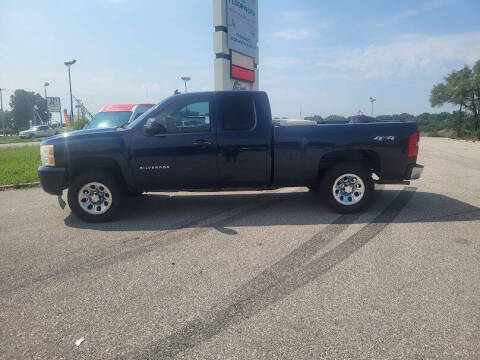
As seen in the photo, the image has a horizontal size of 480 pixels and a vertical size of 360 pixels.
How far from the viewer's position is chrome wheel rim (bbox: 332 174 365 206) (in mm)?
5699

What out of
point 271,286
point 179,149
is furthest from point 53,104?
point 271,286

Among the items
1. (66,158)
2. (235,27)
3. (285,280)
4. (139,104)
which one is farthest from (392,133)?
(235,27)

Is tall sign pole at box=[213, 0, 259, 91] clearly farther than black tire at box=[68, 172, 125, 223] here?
Yes

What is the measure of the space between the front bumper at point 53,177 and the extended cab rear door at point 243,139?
249 centimetres

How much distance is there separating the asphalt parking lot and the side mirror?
1442mm

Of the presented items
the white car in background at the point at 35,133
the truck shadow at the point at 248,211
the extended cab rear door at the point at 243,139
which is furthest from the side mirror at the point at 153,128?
the white car in background at the point at 35,133

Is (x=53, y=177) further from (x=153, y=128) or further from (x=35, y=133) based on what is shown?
(x=35, y=133)

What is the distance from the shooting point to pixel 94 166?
5590 mm

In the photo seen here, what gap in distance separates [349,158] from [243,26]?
12.4 metres

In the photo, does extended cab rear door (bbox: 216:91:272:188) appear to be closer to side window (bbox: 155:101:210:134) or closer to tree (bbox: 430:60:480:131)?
side window (bbox: 155:101:210:134)

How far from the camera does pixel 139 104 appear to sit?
39.3 feet

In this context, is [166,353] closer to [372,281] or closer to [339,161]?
[372,281]

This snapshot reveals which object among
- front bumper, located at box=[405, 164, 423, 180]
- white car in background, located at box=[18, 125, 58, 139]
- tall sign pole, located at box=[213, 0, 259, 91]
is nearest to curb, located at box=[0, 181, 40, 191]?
tall sign pole, located at box=[213, 0, 259, 91]

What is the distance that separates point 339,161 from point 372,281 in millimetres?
2811
